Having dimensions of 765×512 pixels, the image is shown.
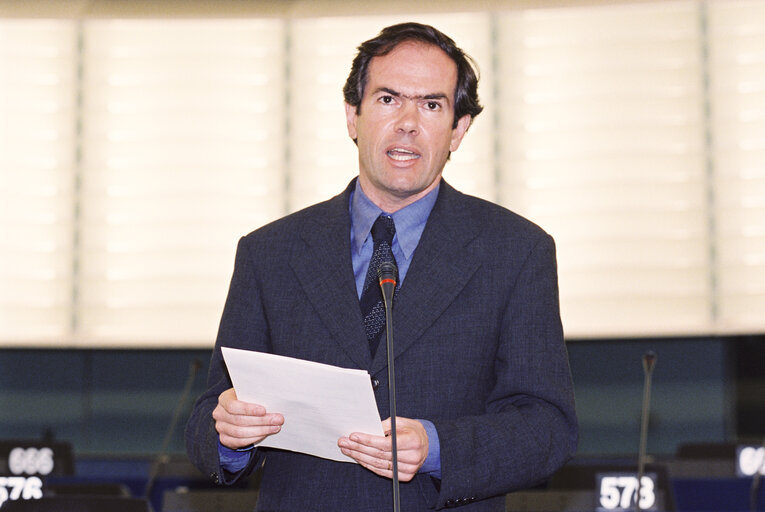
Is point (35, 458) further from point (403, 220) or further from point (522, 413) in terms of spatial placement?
point (522, 413)

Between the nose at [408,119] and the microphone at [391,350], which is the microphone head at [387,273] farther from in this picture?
the nose at [408,119]

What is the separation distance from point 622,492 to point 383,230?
8.27 ft

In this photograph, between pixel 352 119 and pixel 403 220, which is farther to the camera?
pixel 352 119

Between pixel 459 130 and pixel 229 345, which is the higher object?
pixel 459 130

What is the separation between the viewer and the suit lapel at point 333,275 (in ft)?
5.77

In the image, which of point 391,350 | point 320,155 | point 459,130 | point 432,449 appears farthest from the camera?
point 320,155

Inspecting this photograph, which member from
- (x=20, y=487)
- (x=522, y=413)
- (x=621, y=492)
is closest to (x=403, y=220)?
(x=522, y=413)

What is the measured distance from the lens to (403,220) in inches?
75.0

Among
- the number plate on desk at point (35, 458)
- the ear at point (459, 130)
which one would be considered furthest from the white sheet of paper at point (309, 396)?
the number plate on desk at point (35, 458)

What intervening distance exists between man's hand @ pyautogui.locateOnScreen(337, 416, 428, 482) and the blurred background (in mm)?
5198

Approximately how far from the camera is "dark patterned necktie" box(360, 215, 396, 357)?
70.0 inches

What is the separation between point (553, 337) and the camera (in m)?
1.79

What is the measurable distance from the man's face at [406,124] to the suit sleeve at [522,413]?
9.6 inches

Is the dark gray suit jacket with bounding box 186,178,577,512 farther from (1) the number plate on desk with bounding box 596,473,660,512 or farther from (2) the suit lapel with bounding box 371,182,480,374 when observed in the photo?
(1) the number plate on desk with bounding box 596,473,660,512
